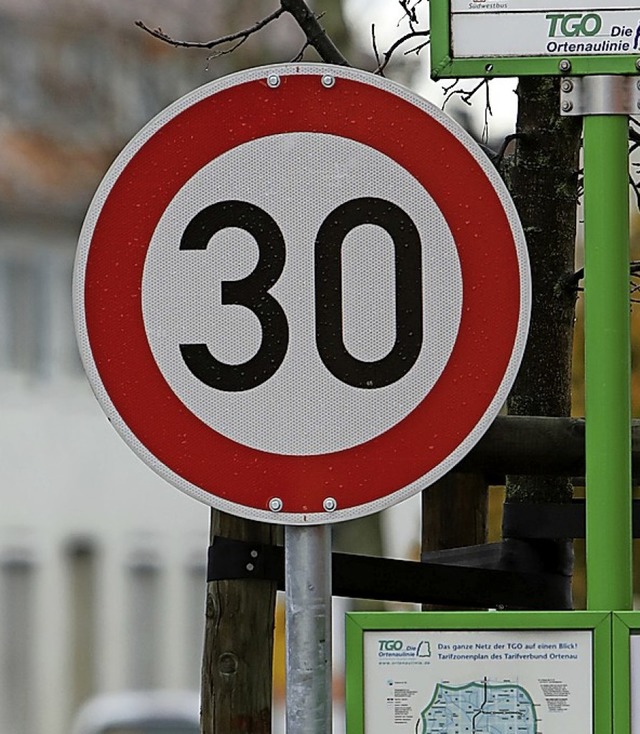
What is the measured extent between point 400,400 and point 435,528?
1.18 metres

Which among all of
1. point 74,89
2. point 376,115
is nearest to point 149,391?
point 376,115

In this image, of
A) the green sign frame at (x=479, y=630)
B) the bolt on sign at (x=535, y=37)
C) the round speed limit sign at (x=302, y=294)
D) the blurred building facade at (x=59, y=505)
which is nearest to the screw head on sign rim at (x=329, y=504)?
the round speed limit sign at (x=302, y=294)

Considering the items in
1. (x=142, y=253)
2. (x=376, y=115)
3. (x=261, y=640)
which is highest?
(x=376, y=115)

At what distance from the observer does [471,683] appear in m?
1.93

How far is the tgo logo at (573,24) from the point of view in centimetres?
205

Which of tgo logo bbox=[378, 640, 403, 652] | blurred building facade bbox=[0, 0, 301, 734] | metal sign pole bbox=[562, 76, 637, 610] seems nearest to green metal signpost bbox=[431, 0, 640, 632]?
metal sign pole bbox=[562, 76, 637, 610]

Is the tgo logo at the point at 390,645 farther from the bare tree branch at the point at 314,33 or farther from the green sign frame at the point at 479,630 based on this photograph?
the bare tree branch at the point at 314,33

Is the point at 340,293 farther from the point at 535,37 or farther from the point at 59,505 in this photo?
the point at 59,505

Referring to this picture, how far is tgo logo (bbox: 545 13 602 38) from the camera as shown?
2.05 m

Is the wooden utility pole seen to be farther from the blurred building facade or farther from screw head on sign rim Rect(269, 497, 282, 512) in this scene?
the blurred building facade

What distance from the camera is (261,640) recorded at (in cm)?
254

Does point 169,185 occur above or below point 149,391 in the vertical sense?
above

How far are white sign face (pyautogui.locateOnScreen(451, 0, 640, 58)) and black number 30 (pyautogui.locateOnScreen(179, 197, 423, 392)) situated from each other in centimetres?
24

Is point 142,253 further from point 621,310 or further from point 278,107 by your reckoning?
point 621,310
